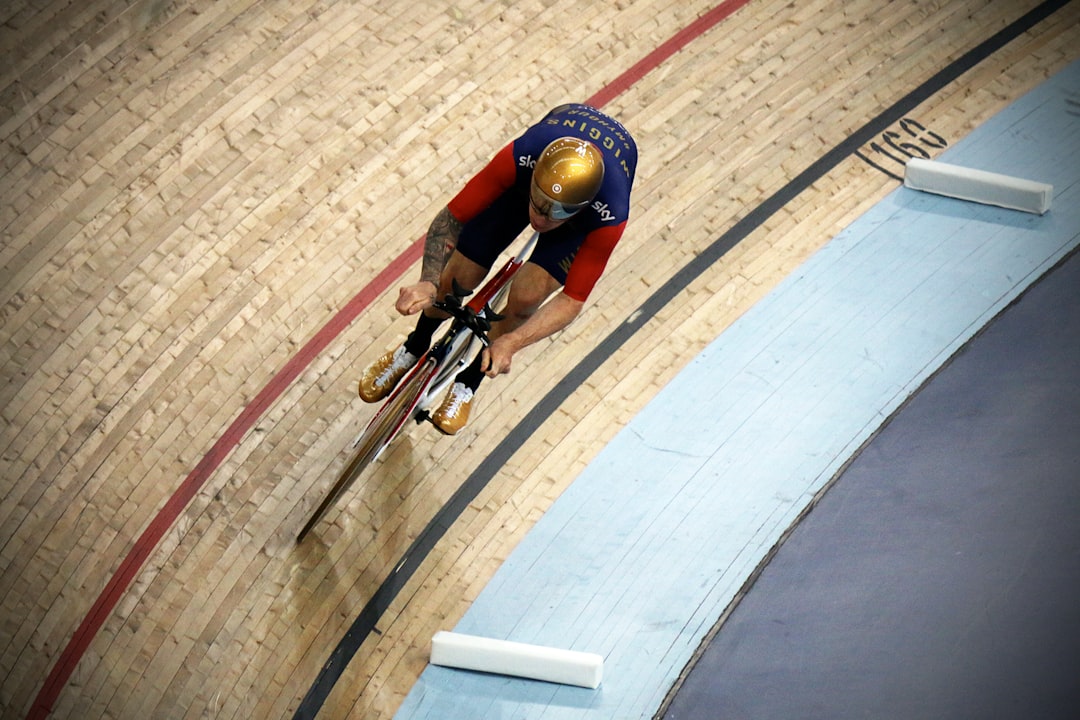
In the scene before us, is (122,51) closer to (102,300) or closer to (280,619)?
(102,300)

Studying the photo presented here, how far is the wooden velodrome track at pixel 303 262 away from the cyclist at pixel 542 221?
2.44 feet

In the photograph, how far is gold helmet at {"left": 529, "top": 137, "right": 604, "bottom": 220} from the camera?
109 inches

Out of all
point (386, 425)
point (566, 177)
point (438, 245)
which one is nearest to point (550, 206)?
point (566, 177)

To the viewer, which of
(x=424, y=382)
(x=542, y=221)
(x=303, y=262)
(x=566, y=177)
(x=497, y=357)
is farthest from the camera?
(x=303, y=262)

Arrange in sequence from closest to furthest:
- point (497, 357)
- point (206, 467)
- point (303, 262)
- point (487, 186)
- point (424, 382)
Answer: point (497, 357) → point (487, 186) → point (424, 382) → point (206, 467) → point (303, 262)

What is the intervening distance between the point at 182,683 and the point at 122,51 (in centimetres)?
273

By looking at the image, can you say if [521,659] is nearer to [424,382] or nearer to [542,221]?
[424,382]

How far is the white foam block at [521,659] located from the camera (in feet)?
11.1

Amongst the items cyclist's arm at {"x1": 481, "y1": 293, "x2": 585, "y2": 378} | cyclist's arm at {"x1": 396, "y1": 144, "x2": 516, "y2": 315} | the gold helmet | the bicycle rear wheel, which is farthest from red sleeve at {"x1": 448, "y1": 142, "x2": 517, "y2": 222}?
the bicycle rear wheel

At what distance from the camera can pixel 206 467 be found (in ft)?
12.3

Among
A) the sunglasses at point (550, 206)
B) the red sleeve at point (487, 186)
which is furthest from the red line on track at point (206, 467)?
the sunglasses at point (550, 206)

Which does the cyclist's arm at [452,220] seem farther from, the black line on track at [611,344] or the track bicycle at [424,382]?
the black line on track at [611,344]

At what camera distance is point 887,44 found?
503cm

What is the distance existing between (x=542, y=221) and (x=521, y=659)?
1.49 meters
